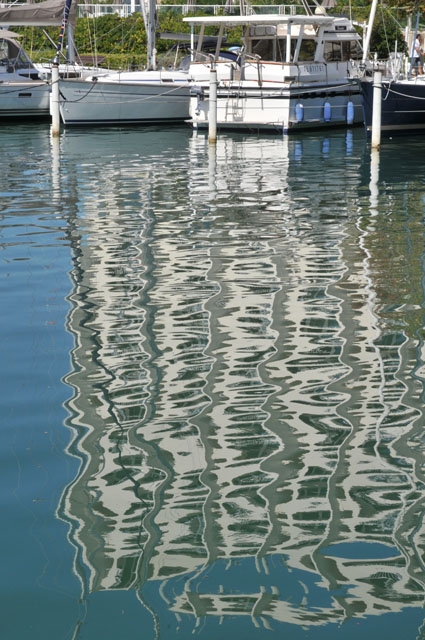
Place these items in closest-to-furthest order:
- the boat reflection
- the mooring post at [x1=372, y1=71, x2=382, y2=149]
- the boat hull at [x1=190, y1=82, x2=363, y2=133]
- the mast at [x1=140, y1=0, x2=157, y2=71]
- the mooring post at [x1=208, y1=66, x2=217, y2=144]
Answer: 1. the boat reflection
2. the mooring post at [x1=372, y1=71, x2=382, y2=149]
3. the mooring post at [x1=208, y1=66, x2=217, y2=144]
4. the boat hull at [x1=190, y1=82, x2=363, y2=133]
5. the mast at [x1=140, y1=0, x2=157, y2=71]

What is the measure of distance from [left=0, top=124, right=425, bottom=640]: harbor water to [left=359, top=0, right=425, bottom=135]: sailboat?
518 inches

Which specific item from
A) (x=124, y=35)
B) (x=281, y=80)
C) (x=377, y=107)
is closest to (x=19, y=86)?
(x=281, y=80)

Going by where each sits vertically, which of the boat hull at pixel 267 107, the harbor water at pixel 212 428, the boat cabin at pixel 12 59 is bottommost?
the harbor water at pixel 212 428

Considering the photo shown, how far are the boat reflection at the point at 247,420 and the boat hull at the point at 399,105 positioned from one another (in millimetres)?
13734

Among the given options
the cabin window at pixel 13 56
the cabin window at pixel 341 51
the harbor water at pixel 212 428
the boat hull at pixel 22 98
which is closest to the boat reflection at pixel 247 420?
the harbor water at pixel 212 428

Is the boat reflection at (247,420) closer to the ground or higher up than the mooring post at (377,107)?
closer to the ground

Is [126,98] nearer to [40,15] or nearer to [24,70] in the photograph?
[24,70]

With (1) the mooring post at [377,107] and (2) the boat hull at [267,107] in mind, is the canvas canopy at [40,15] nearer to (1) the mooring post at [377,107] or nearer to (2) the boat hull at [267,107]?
(2) the boat hull at [267,107]

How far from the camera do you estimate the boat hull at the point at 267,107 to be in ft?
97.8

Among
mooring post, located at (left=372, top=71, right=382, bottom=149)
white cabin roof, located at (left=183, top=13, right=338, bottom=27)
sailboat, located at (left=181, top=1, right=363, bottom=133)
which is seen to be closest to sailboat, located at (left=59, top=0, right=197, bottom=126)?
sailboat, located at (left=181, top=1, right=363, bottom=133)

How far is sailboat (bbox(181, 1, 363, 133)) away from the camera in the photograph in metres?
29.9

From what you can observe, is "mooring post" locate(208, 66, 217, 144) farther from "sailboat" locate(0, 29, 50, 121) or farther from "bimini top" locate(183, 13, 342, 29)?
"sailboat" locate(0, 29, 50, 121)

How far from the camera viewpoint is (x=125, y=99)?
1280 inches

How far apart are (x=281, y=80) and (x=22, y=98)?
8310 millimetres
